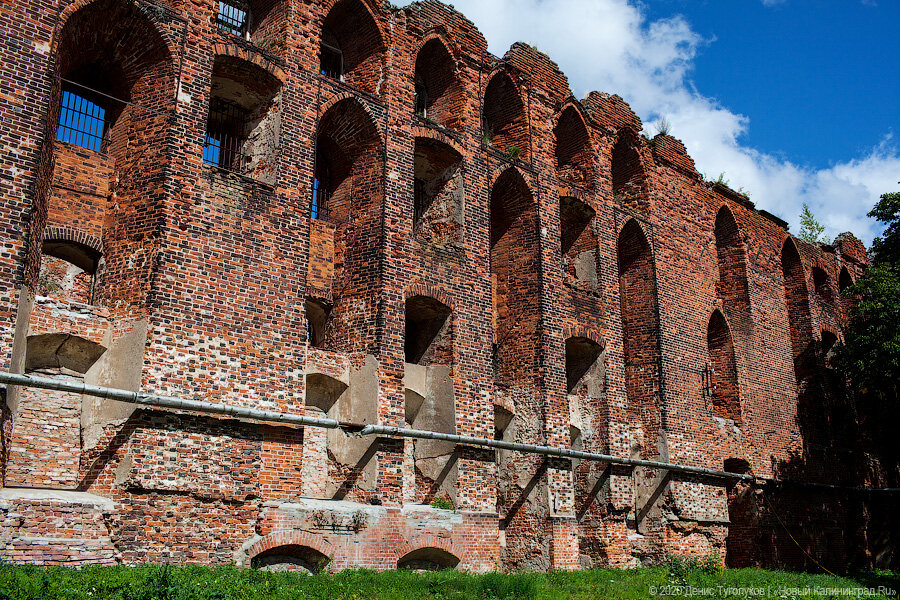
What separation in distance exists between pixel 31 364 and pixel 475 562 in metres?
7.12

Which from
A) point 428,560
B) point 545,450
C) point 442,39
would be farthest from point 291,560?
point 442,39

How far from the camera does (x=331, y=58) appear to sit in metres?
14.8

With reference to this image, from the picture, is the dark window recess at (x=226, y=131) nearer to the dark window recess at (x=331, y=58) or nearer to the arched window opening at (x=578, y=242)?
the dark window recess at (x=331, y=58)

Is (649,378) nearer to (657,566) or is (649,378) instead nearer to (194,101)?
(657,566)

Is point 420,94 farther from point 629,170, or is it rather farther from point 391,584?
point 391,584

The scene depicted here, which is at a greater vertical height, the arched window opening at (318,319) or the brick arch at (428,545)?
the arched window opening at (318,319)

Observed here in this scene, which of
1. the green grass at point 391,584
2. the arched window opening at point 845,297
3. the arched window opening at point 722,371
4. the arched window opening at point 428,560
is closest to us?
the green grass at point 391,584

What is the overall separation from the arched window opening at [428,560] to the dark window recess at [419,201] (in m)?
6.17

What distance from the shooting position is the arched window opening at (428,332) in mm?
13711

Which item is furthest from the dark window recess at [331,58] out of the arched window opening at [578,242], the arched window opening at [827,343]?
the arched window opening at [827,343]

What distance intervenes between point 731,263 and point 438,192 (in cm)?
1015

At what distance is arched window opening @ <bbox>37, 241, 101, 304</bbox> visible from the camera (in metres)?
11.1

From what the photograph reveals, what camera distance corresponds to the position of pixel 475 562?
499 inches

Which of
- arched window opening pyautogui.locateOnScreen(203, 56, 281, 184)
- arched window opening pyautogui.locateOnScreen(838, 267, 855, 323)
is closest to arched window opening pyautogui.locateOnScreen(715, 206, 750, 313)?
arched window opening pyautogui.locateOnScreen(838, 267, 855, 323)
